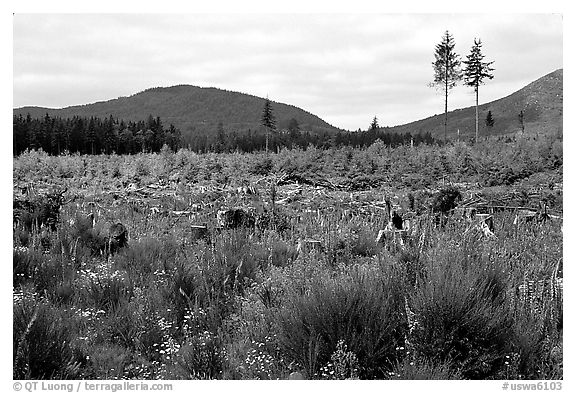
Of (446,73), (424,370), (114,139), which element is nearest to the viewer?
(424,370)

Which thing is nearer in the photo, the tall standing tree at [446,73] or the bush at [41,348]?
the bush at [41,348]

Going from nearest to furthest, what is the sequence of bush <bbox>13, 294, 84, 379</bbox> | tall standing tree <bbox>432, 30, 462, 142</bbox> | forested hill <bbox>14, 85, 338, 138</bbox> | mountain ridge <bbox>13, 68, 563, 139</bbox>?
bush <bbox>13, 294, 84, 379</bbox>, tall standing tree <bbox>432, 30, 462, 142</bbox>, mountain ridge <bbox>13, 68, 563, 139</bbox>, forested hill <bbox>14, 85, 338, 138</bbox>

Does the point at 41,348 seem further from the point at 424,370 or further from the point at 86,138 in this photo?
the point at 86,138

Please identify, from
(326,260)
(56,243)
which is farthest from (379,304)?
(56,243)

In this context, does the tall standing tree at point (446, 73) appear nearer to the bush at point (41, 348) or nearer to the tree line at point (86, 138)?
the tree line at point (86, 138)

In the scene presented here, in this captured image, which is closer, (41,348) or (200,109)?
(41,348)

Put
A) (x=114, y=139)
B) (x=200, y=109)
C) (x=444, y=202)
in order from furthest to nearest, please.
A: (x=200, y=109) → (x=114, y=139) → (x=444, y=202)

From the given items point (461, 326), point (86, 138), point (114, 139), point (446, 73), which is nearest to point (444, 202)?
point (461, 326)

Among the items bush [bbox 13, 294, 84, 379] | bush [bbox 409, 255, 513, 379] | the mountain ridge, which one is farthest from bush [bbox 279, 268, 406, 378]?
the mountain ridge

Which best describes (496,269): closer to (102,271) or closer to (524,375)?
(524,375)

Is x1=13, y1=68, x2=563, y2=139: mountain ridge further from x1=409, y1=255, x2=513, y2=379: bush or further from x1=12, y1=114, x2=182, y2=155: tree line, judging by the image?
x1=409, y1=255, x2=513, y2=379: bush

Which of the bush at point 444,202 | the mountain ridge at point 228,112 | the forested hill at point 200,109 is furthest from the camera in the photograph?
the forested hill at point 200,109

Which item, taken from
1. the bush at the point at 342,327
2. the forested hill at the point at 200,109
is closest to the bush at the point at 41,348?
the bush at the point at 342,327

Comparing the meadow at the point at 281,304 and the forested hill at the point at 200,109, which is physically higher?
the forested hill at the point at 200,109
